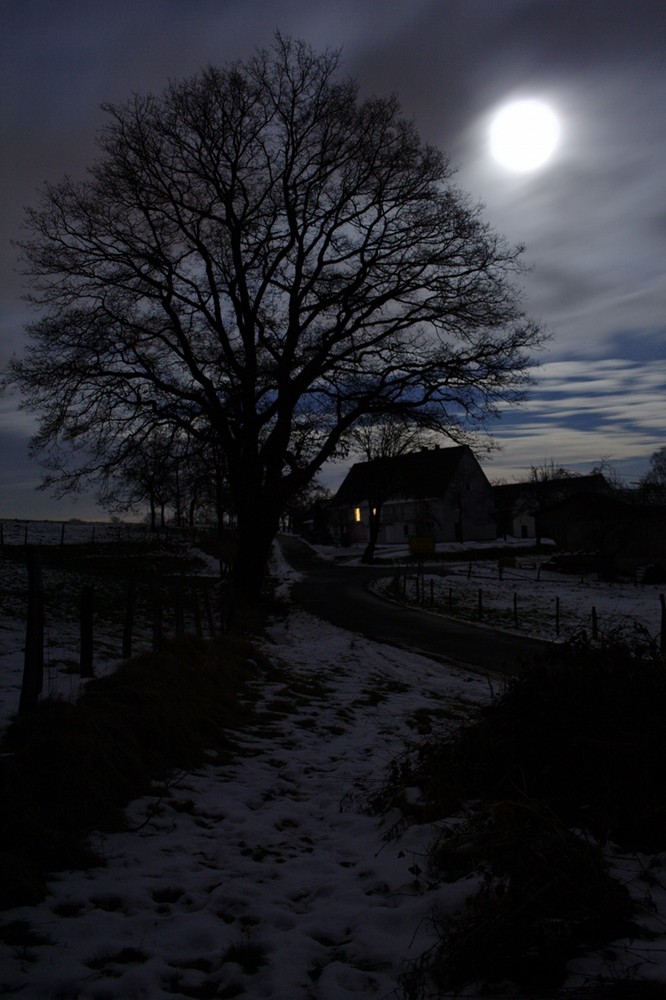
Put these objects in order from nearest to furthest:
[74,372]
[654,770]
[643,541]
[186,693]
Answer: [654,770] < [186,693] < [74,372] < [643,541]

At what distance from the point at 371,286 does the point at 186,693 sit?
1579 centimetres

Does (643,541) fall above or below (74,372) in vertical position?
below

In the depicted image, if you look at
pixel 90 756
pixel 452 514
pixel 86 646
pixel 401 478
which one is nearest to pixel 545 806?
pixel 90 756

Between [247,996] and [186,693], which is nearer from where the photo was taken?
[247,996]

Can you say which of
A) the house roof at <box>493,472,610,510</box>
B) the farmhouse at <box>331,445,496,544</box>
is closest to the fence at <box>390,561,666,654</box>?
the farmhouse at <box>331,445,496,544</box>

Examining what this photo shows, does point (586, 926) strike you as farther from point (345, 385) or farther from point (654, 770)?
point (345, 385)

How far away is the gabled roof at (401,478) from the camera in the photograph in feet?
192

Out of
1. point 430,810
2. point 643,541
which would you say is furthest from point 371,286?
point 643,541

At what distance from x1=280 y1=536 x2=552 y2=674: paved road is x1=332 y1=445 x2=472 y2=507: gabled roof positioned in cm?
1573

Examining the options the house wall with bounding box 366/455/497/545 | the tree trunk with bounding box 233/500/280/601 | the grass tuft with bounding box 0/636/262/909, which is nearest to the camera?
the grass tuft with bounding box 0/636/262/909

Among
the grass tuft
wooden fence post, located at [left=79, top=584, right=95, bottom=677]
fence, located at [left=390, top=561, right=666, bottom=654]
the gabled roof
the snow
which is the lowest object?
fence, located at [left=390, top=561, right=666, bottom=654]

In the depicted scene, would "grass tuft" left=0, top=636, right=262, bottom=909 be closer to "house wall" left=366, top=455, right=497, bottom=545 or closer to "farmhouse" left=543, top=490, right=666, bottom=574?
"farmhouse" left=543, top=490, right=666, bottom=574

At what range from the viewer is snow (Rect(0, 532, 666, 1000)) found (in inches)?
129

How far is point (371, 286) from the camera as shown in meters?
21.0
